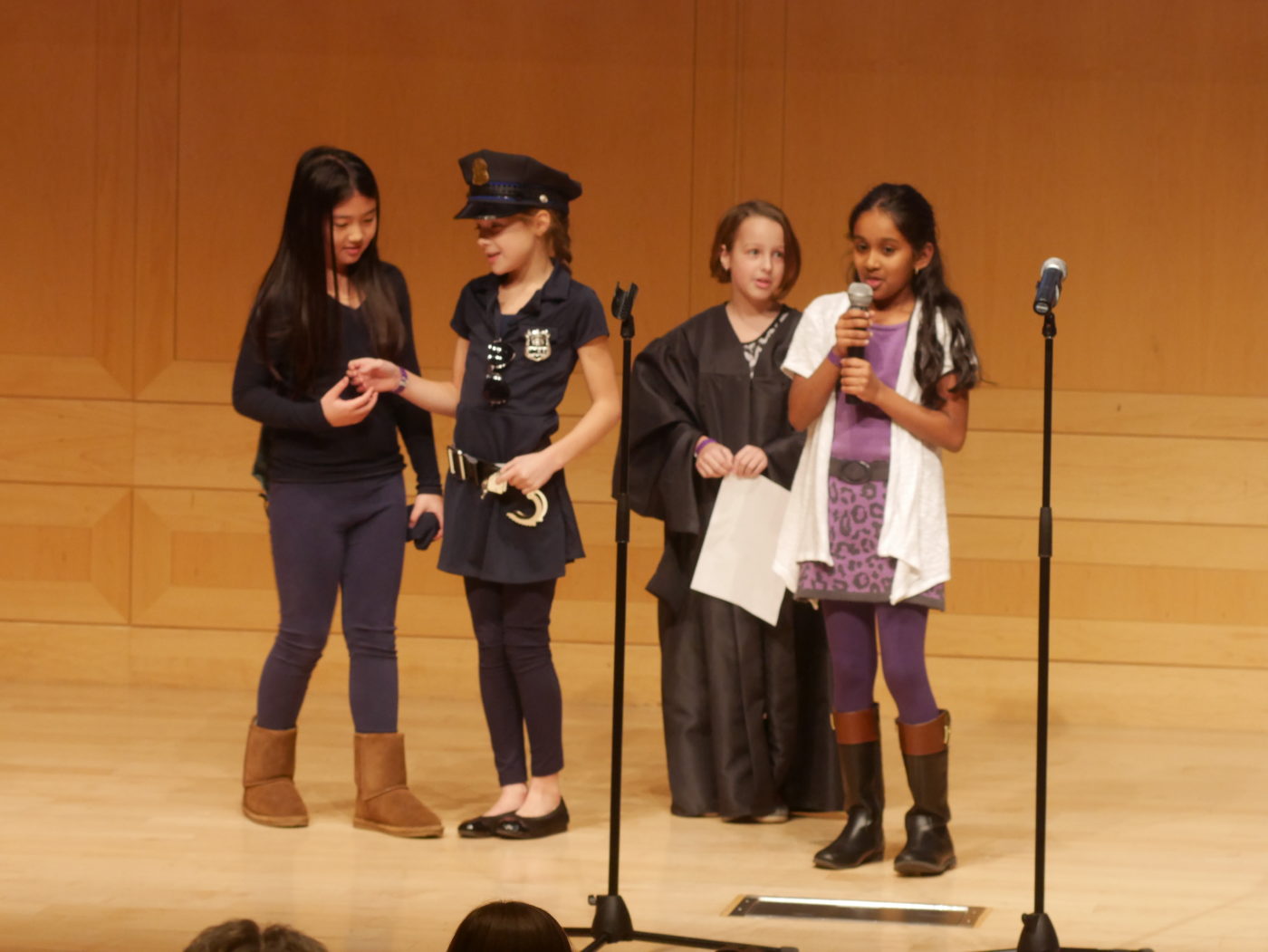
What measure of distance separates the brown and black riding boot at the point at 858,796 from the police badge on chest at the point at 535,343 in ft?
3.26

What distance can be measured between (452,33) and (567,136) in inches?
18.6

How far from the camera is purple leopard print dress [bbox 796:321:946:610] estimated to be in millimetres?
3580

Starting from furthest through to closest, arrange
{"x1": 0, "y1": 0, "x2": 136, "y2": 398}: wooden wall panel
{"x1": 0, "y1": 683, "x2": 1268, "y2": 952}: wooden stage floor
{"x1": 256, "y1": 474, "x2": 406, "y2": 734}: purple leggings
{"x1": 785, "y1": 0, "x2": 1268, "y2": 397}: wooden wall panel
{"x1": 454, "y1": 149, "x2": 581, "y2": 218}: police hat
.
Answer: {"x1": 0, "y1": 0, "x2": 136, "y2": 398}: wooden wall panel → {"x1": 785, "y1": 0, "x2": 1268, "y2": 397}: wooden wall panel → {"x1": 256, "y1": 474, "x2": 406, "y2": 734}: purple leggings → {"x1": 454, "y1": 149, "x2": 581, "y2": 218}: police hat → {"x1": 0, "y1": 683, "x2": 1268, "y2": 952}: wooden stage floor

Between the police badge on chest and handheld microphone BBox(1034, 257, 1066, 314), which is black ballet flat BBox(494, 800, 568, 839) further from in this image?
handheld microphone BBox(1034, 257, 1066, 314)

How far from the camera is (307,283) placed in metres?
3.87

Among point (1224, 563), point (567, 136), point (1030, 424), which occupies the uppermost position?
point (567, 136)

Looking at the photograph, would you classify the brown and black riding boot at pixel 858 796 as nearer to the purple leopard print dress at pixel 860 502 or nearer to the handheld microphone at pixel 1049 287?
the purple leopard print dress at pixel 860 502

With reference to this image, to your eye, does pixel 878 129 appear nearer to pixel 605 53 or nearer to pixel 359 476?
pixel 605 53

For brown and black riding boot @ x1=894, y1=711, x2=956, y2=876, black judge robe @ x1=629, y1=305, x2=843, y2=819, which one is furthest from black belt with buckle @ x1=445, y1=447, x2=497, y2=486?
brown and black riding boot @ x1=894, y1=711, x2=956, y2=876

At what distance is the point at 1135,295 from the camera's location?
17.2 ft

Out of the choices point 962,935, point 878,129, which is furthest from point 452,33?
point 962,935

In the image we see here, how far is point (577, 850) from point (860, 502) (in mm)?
962

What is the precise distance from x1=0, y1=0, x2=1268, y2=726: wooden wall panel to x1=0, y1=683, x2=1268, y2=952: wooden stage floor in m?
0.47

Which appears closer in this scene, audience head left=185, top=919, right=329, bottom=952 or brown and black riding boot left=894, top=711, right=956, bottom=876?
audience head left=185, top=919, right=329, bottom=952
